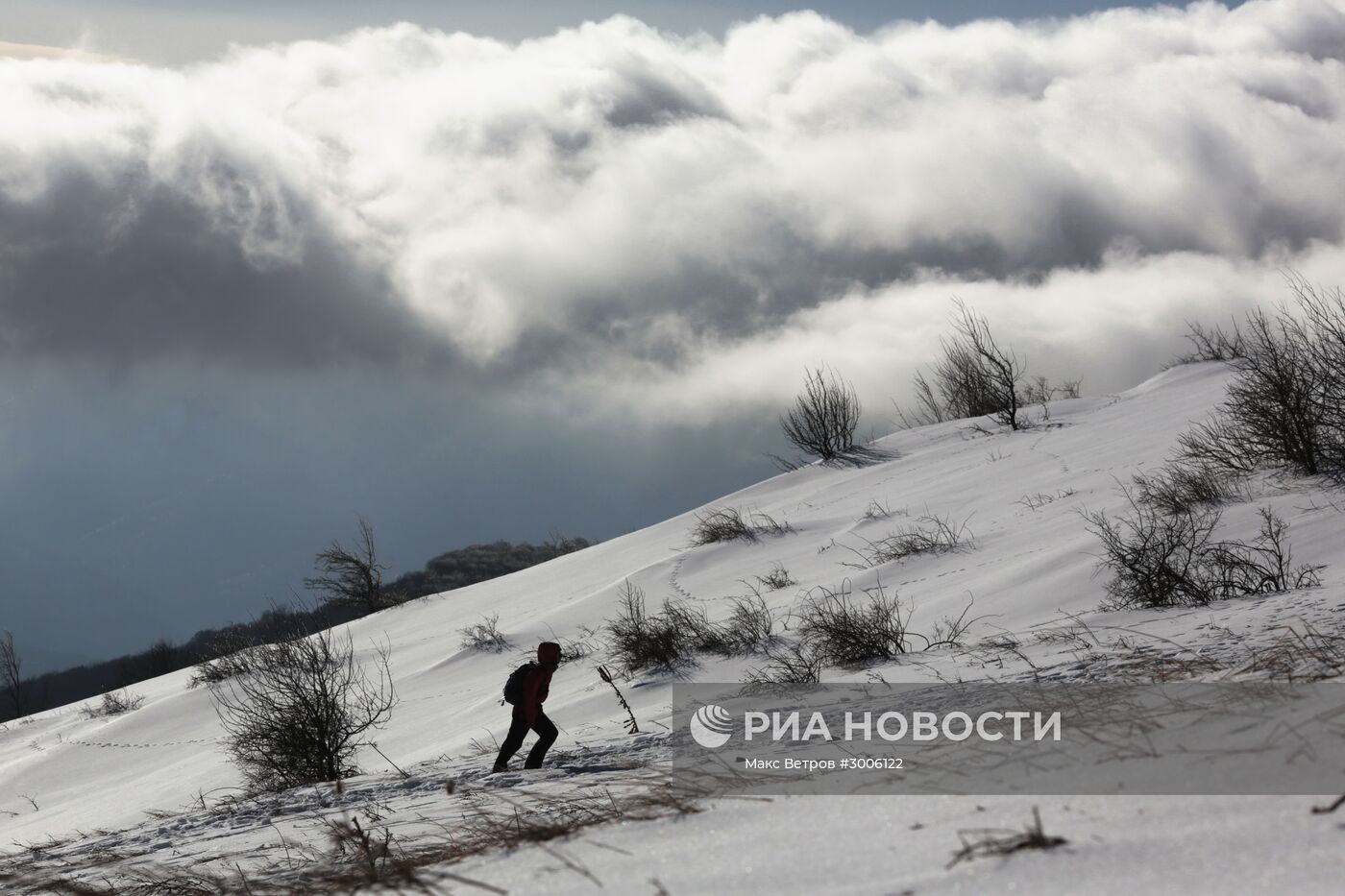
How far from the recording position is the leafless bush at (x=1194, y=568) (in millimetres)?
5512

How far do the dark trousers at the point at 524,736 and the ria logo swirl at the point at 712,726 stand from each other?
0.84 metres

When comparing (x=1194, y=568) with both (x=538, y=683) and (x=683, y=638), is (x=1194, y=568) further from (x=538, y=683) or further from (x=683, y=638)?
(x=683, y=638)

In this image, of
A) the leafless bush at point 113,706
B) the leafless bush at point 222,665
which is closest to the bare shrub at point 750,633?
the leafless bush at point 222,665

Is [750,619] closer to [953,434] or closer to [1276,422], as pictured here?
[1276,422]

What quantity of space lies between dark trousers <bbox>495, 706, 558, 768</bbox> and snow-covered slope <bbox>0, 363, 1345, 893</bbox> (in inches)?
Answer: 7.1

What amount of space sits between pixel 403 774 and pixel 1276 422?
26.1ft

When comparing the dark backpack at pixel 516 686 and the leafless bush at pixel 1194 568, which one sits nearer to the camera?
the dark backpack at pixel 516 686

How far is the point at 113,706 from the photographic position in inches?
665

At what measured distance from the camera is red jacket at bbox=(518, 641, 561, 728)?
4984 mm

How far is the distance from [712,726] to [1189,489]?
20.6ft

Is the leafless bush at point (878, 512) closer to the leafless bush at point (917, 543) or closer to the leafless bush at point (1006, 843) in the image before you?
the leafless bush at point (917, 543)

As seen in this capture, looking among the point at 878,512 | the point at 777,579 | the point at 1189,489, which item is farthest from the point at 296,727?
the point at 878,512

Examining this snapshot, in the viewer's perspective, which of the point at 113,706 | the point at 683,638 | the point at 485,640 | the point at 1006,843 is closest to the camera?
the point at 1006,843

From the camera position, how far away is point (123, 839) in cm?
480
